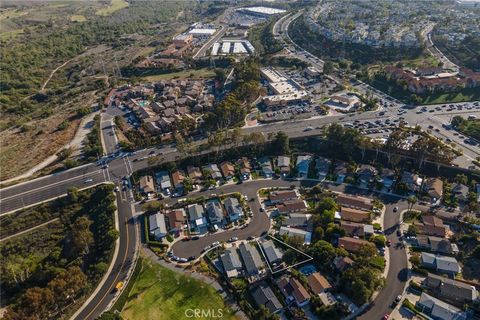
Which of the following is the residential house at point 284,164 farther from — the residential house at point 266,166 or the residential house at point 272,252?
the residential house at point 272,252

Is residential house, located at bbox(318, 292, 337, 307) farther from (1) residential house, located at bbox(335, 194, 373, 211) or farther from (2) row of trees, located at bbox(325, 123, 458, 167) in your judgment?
(2) row of trees, located at bbox(325, 123, 458, 167)

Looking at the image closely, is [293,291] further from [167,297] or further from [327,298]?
[167,297]

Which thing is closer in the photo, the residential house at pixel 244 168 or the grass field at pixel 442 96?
the residential house at pixel 244 168

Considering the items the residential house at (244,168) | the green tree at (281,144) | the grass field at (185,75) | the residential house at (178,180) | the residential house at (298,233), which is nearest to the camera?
the residential house at (298,233)

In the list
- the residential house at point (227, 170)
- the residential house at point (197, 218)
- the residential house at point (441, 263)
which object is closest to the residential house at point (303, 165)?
the residential house at point (227, 170)

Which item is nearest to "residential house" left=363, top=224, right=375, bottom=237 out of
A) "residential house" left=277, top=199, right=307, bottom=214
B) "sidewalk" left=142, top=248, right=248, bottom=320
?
"residential house" left=277, top=199, right=307, bottom=214

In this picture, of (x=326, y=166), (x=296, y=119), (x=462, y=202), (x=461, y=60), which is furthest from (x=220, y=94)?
(x=461, y=60)

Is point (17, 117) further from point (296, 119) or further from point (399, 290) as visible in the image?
point (399, 290)

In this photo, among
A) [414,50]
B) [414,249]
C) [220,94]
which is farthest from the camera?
[414,50]
